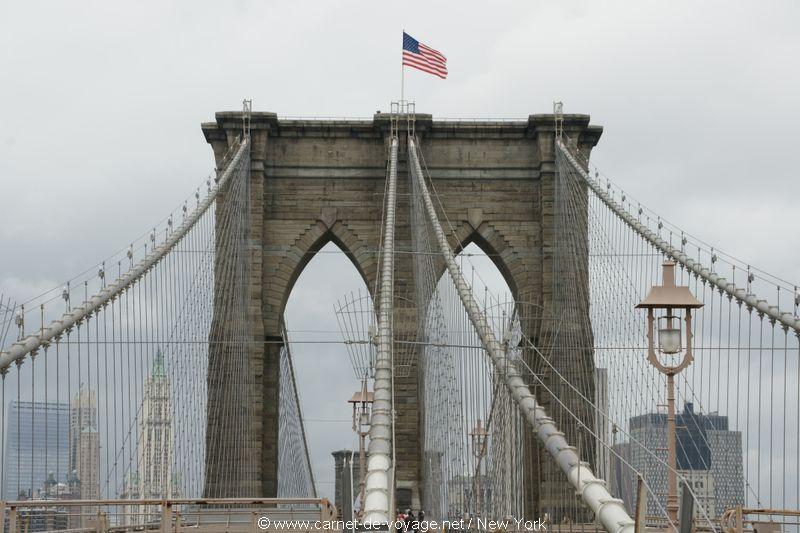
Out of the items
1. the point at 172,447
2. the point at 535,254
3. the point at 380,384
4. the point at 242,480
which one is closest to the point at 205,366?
the point at 242,480

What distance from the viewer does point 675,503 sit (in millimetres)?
12344

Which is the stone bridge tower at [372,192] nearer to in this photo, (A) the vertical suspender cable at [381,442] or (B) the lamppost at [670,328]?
(A) the vertical suspender cable at [381,442]

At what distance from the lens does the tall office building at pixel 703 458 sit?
16.1 metres

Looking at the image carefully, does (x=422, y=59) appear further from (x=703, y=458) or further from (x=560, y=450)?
(x=560, y=450)

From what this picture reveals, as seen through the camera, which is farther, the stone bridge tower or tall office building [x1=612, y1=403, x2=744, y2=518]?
the stone bridge tower

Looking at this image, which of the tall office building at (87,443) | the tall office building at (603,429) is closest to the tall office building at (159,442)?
the tall office building at (87,443)

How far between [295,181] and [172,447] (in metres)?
13.2

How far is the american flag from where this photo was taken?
111ft

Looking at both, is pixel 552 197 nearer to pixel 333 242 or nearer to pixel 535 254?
pixel 535 254

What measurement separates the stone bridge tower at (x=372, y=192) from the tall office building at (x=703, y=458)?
385 inches

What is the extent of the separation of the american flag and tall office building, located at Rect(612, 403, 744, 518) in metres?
12.9

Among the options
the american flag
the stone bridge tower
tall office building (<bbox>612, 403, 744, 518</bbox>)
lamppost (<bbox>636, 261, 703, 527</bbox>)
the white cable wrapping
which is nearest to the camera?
the white cable wrapping

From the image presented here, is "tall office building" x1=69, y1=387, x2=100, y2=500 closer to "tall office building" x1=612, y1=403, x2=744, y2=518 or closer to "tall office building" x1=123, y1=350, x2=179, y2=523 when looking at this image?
"tall office building" x1=123, y1=350, x2=179, y2=523

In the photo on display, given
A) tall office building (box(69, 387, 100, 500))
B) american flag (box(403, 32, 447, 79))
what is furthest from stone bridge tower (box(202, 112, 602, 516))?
tall office building (box(69, 387, 100, 500))
